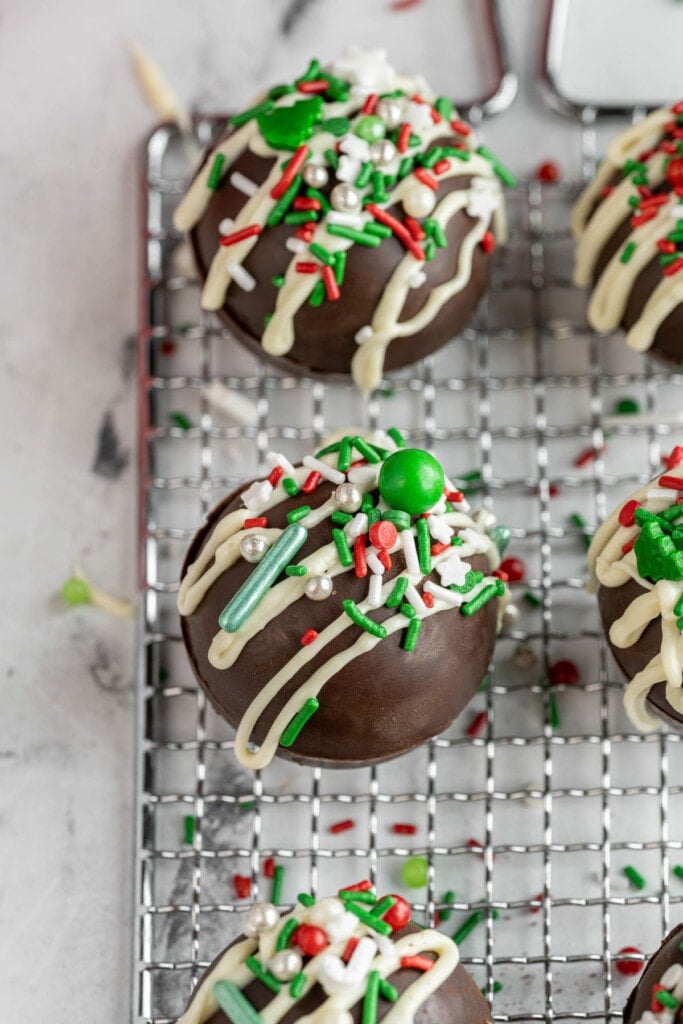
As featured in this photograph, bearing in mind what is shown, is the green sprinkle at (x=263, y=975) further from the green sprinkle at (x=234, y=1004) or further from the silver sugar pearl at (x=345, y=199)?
the silver sugar pearl at (x=345, y=199)

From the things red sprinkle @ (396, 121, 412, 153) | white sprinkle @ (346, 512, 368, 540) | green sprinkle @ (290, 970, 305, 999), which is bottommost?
green sprinkle @ (290, 970, 305, 999)

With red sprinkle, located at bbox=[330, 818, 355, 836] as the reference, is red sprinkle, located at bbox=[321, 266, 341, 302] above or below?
above

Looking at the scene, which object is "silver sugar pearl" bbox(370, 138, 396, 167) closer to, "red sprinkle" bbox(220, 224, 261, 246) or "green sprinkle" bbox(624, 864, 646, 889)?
"red sprinkle" bbox(220, 224, 261, 246)

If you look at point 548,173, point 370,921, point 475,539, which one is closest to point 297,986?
point 370,921

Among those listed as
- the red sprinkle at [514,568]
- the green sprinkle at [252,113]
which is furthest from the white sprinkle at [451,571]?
the green sprinkle at [252,113]

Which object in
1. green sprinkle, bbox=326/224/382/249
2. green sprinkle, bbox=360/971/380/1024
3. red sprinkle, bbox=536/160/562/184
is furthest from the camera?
red sprinkle, bbox=536/160/562/184

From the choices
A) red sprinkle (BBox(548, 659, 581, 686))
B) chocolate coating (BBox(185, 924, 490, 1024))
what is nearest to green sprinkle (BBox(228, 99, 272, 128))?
red sprinkle (BBox(548, 659, 581, 686))

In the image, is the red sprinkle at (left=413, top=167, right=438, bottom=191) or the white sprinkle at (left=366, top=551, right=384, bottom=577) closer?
the white sprinkle at (left=366, top=551, right=384, bottom=577)
